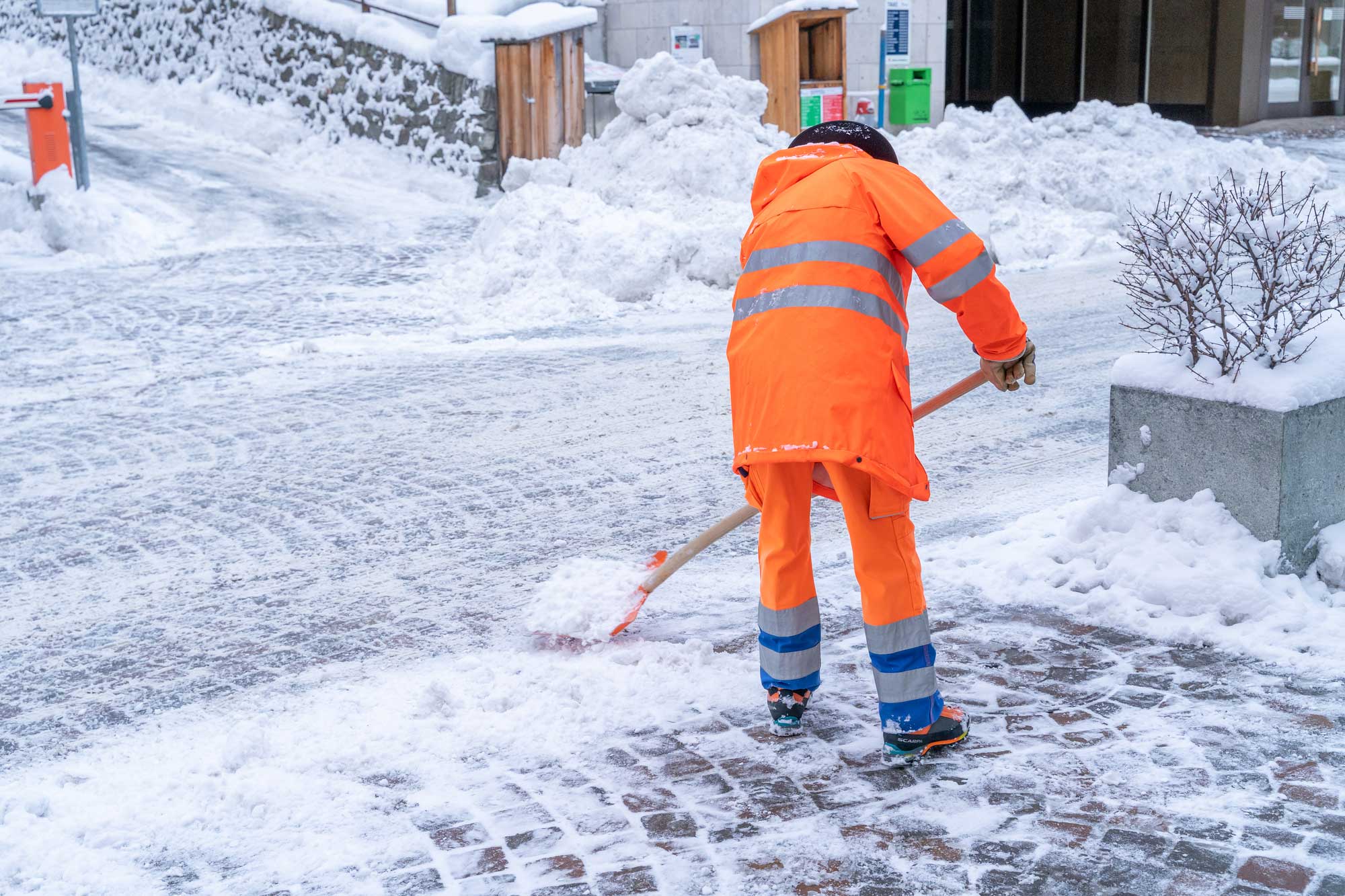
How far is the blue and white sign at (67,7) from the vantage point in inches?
453

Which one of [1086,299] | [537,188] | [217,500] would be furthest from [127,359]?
[1086,299]

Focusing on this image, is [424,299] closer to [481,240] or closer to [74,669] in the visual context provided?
[481,240]

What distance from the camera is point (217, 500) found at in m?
5.45

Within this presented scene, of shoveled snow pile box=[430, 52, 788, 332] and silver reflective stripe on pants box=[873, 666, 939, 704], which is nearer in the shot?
silver reflective stripe on pants box=[873, 666, 939, 704]

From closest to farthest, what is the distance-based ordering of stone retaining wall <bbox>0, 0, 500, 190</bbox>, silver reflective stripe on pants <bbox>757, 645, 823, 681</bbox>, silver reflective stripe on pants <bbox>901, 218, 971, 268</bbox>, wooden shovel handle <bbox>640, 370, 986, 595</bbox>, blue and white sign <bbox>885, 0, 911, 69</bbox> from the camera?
silver reflective stripe on pants <bbox>901, 218, 971, 268</bbox> → silver reflective stripe on pants <bbox>757, 645, 823, 681</bbox> → wooden shovel handle <bbox>640, 370, 986, 595</bbox> → stone retaining wall <bbox>0, 0, 500, 190</bbox> → blue and white sign <bbox>885, 0, 911, 69</bbox>

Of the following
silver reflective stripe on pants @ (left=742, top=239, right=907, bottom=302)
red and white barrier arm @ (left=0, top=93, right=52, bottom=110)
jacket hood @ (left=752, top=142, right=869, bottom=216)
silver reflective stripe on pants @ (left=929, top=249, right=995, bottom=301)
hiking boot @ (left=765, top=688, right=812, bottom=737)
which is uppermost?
red and white barrier arm @ (left=0, top=93, right=52, bottom=110)

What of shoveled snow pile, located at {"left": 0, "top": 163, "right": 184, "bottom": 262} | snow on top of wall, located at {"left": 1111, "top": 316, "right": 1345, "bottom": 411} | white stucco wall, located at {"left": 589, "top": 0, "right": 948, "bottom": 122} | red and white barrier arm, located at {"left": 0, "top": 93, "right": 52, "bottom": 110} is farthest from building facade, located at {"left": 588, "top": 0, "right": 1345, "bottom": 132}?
snow on top of wall, located at {"left": 1111, "top": 316, "right": 1345, "bottom": 411}

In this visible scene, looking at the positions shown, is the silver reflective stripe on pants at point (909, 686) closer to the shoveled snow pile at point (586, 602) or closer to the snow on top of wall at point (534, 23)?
the shoveled snow pile at point (586, 602)

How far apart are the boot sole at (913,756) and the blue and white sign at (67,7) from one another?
11068mm

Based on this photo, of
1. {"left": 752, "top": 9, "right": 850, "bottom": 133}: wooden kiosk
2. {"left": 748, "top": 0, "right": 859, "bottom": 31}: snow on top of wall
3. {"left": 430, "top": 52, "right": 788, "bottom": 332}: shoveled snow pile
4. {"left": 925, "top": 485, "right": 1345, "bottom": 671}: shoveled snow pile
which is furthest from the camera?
{"left": 752, "top": 9, "right": 850, "bottom": 133}: wooden kiosk

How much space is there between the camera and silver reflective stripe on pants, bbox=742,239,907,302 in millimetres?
3086

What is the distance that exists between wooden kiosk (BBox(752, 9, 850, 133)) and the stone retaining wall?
135 inches

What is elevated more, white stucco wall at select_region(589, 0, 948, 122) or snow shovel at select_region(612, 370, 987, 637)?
white stucco wall at select_region(589, 0, 948, 122)

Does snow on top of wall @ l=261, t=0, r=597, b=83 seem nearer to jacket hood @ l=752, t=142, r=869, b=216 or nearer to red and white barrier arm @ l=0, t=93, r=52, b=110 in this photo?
red and white barrier arm @ l=0, t=93, r=52, b=110
